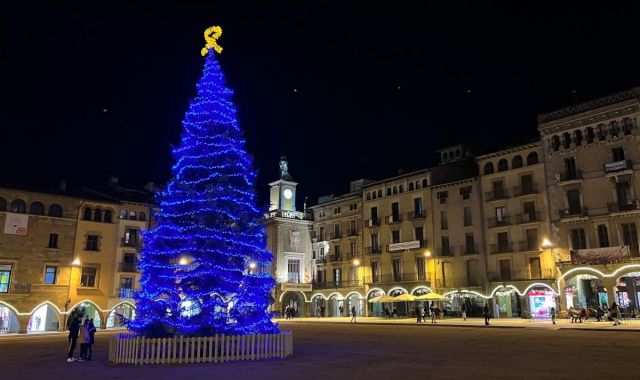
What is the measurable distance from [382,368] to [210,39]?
50.2 feet

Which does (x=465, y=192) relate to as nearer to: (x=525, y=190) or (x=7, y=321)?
(x=525, y=190)

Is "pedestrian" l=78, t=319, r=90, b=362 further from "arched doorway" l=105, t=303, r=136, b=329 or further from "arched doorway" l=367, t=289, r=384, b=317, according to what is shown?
"arched doorway" l=367, t=289, r=384, b=317

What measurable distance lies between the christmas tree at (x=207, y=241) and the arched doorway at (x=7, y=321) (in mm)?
30870

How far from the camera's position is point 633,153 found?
127ft

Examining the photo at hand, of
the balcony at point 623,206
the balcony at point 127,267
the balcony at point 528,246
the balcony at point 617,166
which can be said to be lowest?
the balcony at point 127,267

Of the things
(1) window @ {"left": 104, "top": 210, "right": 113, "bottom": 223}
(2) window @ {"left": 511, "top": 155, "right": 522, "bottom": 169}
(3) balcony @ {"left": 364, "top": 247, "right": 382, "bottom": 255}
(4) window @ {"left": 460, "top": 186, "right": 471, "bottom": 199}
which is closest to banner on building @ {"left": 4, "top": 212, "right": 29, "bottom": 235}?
(1) window @ {"left": 104, "top": 210, "right": 113, "bottom": 223}

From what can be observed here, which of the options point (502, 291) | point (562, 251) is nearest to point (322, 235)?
point (502, 291)

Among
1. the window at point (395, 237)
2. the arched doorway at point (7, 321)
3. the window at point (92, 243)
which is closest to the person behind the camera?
the arched doorway at point (7, 321)

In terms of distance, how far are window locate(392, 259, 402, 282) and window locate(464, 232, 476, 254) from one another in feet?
28.2

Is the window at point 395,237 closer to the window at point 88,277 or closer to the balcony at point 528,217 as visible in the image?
the balcony at point 528,217

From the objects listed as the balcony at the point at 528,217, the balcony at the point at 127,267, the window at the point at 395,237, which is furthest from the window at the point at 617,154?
the balcony at the point at 127,267

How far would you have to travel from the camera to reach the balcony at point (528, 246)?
44094 millimetres

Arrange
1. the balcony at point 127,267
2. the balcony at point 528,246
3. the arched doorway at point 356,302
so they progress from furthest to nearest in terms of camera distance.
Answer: the arched doorway at point 356,302, the balcony at point 127,267, the balcony at point 528,246

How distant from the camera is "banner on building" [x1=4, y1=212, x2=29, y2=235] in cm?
4144
